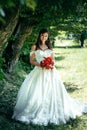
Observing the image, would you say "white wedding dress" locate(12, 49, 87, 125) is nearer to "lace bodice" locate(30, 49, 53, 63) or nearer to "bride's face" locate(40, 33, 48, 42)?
"lace bodice" locate(30, 49, 53, 63)

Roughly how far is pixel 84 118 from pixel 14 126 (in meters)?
1.88

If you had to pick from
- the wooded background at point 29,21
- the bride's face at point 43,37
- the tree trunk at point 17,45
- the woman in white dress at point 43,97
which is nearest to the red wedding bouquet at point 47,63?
the woman in white dress at point 43,97

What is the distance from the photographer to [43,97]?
7980 mm

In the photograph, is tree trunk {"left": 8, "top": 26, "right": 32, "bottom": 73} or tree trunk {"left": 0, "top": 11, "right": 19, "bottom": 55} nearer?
tree trunk {"left": 0, "top": 11, "right": 19, "bottom": 55}

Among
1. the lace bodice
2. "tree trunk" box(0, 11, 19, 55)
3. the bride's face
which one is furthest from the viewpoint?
the lace bodice

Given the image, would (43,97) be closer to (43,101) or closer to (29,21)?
(43,101)

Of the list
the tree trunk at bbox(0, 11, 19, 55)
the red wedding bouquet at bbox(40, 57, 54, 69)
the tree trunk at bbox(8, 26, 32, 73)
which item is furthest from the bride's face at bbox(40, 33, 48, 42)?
the tree trunk at bbox(8, 26, 32, 73)

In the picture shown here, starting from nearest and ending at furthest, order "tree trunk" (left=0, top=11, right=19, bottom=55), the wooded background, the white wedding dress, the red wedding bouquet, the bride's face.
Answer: the wooded background, "tree trunk" (left=0, top=11, right=19, bottom=55), the white wedding dress, the red wedding bouquet, the bride's face

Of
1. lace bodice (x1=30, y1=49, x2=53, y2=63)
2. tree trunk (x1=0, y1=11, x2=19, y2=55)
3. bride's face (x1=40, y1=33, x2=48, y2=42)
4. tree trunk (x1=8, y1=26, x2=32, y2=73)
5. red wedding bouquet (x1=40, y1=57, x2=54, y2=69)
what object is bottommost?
tree trunk (x1=8, y1=26, x2=32, y2=73)

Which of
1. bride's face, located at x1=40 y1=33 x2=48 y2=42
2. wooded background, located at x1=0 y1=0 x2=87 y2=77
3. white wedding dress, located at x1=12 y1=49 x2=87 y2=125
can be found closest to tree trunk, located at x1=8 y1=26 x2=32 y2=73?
wooded background, located at x1=0 y1=0 x2=87 y2=77

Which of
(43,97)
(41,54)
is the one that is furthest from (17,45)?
(43,97)

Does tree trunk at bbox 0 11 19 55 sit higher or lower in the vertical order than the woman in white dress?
higher

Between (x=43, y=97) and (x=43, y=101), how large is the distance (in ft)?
0.32

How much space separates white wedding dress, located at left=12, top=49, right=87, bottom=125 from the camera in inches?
305
